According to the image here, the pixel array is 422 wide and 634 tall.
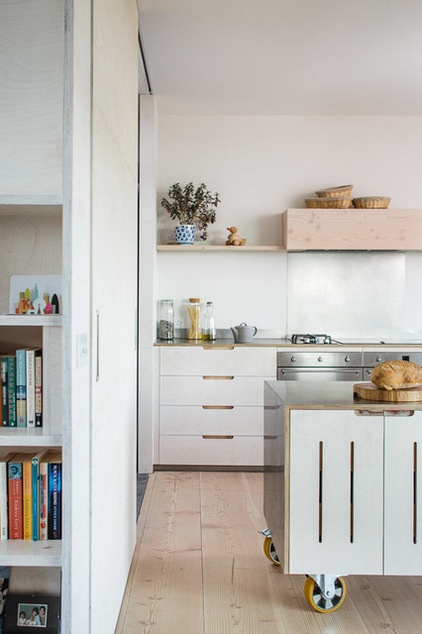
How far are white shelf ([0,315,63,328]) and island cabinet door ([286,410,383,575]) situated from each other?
1.06 meters

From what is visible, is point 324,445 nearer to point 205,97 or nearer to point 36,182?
point 36,182

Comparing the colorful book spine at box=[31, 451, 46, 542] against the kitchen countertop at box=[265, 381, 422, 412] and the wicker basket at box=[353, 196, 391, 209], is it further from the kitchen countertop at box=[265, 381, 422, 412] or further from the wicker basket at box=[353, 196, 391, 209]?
the wicker basket at box=[353, 196, 391, 209]

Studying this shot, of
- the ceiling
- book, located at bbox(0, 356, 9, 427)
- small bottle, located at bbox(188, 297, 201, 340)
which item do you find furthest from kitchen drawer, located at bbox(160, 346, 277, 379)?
book, located at bbox(0, 356, 9, 427)

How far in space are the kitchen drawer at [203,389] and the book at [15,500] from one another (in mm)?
2768

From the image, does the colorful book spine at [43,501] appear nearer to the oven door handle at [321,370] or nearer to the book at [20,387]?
the book at [20,387]

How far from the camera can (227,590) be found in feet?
8.78

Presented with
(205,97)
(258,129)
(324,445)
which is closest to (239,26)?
(205,97)

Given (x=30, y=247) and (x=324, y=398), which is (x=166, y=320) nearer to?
(x=324, y=398)

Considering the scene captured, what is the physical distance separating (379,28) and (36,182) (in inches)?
101

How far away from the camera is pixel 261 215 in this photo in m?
5.18

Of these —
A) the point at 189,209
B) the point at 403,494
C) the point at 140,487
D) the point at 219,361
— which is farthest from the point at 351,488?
the point at 189,209

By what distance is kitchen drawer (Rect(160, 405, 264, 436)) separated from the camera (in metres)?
4.61

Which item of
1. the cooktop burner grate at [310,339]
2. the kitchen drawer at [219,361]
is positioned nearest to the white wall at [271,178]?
the cooktop burner grate at [310,339]

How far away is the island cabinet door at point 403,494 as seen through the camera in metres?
2.40
